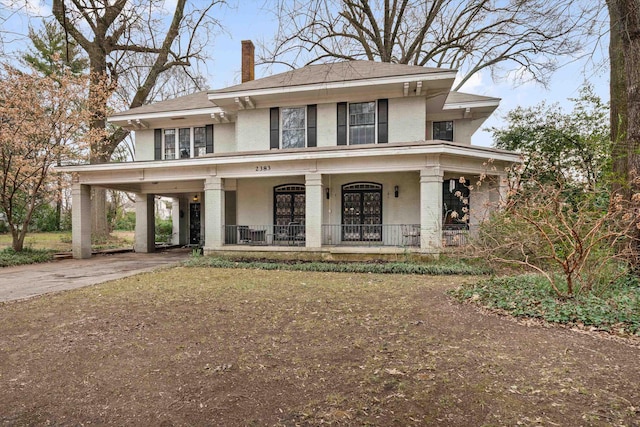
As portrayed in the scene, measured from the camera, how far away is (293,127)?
13406 millimetres

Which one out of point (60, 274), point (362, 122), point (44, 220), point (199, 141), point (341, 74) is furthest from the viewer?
point (44, 220)

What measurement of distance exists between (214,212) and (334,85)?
6344 millimetres

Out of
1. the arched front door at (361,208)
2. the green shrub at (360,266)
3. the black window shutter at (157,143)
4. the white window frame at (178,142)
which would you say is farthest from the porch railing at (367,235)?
the black window shutter at (157,143)

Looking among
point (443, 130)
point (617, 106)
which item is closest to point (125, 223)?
point (443, 130)

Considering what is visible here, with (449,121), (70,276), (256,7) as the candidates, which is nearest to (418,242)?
(449,121)

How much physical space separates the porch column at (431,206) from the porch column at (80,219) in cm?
1316

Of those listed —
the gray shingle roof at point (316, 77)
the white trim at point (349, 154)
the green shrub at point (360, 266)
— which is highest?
the gray shingle roof at point (316, 77)

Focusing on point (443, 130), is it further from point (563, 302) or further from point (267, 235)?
point (563, 302)

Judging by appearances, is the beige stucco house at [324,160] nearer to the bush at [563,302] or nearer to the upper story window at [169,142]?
the upper story window at [169,142]

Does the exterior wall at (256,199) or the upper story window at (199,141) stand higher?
the upper story window at (199,141)

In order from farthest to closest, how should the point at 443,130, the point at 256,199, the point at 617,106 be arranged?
the point at 443,130
the point at 256,199
the point at 617,106

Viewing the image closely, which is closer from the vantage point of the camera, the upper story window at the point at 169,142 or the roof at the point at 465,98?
the roof at the point at 465,98

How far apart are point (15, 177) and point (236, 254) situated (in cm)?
912

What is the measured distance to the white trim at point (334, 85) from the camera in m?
11.4
